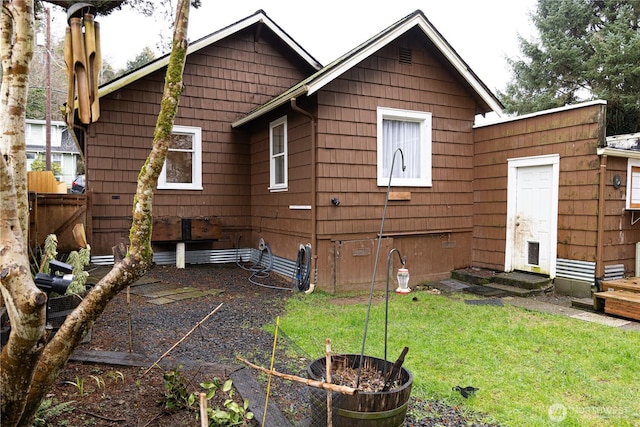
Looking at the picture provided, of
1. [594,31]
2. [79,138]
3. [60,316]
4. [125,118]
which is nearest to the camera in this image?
[60,316]

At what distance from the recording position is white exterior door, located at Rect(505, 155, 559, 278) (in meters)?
6.91

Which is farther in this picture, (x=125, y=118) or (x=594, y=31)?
(x=594, y=31)

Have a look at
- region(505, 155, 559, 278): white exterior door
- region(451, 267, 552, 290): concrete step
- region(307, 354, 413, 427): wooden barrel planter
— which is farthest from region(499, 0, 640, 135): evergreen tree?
region(307, 354, 413, 427): wooden barrel planter

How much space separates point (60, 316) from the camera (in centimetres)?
399

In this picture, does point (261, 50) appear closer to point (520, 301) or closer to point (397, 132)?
point (397, 132)

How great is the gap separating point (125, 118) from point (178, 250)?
9.37 feet

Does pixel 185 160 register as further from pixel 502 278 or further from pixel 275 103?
pixel 502 278

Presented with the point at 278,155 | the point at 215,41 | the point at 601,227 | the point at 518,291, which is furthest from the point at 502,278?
the point at 215,41

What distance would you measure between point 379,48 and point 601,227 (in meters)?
4.37

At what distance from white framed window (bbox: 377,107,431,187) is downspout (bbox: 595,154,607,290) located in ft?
8.68

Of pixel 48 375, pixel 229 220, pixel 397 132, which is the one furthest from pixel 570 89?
pixel 48 375

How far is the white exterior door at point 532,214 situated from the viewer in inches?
272

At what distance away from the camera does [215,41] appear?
8961 millimetres

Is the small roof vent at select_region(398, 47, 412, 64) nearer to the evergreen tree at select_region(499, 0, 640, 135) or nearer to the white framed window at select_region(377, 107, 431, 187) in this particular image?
the white framed window at select_region(377, 107, 431, 187)
